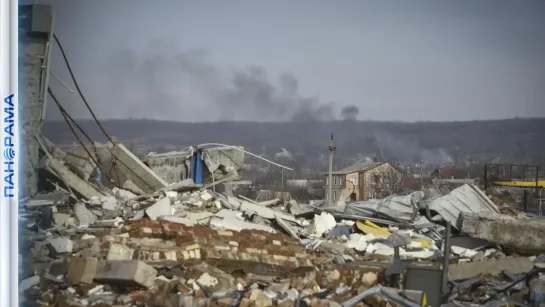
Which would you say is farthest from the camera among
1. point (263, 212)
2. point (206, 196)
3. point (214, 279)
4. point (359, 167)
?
point (206, 196)

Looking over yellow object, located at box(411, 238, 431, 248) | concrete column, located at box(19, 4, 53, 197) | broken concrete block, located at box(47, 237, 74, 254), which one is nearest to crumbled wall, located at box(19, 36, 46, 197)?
concrete column, located at box(19, 4, 53, 197)

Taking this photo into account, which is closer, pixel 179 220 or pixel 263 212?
pixel 179 220

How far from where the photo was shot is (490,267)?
3.81 meters

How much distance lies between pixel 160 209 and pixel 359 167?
1266 mm

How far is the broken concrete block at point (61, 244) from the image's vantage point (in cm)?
372

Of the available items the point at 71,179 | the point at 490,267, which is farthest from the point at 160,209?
the point at 490,267

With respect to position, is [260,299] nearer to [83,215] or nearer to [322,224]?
[322,224]

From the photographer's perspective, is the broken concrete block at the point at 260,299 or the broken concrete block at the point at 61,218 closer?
the broken concrete block at the point at 260,299

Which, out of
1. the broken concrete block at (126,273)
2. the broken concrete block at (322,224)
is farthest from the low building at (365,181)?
the broken concrete block at (126,273)

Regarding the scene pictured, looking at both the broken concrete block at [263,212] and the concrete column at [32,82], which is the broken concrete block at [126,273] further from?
the broken concrete block at [263,212]

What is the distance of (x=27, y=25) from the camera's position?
3.52 metres

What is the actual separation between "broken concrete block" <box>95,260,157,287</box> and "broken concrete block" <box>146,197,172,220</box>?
59cm
